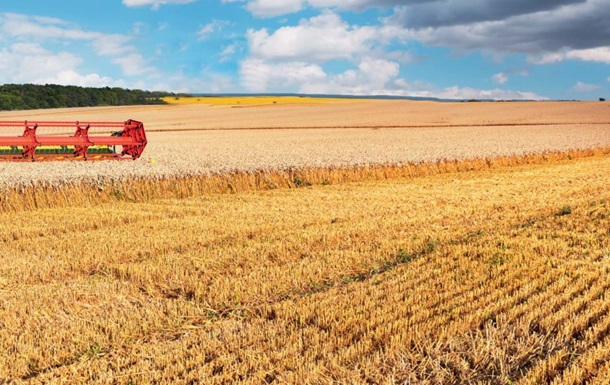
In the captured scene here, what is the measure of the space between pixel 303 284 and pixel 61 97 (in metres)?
82.3

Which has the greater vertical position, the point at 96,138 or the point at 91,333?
the point at 96,138

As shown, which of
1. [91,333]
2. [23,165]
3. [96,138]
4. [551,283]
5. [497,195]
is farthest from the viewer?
[96,138]

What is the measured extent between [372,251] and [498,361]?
3.47 meters

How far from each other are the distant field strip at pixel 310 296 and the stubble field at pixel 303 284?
20mm

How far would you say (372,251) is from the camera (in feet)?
24.6

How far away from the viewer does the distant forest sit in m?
75.1

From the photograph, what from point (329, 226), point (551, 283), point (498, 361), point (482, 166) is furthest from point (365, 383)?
point (482, 166)

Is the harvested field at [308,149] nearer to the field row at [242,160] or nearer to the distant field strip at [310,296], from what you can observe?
the field row at [242,160]

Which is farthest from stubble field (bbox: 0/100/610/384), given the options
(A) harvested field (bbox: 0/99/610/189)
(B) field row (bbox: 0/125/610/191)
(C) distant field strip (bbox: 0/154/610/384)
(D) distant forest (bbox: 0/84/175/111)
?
(D) distant forest (bbox: 0/84/175/111)

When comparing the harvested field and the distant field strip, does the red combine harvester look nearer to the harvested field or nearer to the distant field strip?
the harvested field

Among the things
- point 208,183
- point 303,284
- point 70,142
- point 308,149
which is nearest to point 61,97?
point 308,149

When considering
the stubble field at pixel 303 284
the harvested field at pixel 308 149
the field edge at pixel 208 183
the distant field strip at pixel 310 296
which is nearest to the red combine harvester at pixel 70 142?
the harvested field at pixel 308 149

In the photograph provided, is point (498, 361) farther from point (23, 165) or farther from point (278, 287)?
point (23, 165)

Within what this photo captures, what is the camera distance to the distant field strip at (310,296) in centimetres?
414
